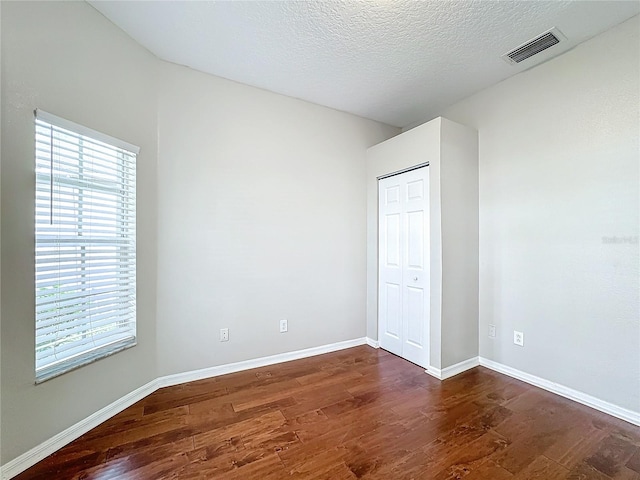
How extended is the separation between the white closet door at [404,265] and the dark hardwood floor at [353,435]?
513mm

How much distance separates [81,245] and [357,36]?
2499 millimetres

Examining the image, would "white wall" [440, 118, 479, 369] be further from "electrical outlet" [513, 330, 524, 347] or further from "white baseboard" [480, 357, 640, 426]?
"electrical outlet" [513, 330, 524, 347]

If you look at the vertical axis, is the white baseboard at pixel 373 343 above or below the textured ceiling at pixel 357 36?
below

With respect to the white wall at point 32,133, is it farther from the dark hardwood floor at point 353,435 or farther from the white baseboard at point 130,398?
the dark hardwood floor at point 353,435

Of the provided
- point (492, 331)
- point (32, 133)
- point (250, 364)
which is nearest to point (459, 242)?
point (492, 331)

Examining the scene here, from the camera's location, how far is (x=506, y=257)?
2.70 meters

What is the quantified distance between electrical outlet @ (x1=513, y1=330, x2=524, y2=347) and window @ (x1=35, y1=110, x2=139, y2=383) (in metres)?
3.38

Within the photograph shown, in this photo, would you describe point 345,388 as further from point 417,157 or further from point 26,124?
point 26,124

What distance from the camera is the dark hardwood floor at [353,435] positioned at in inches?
59.7

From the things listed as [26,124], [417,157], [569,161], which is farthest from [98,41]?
[569,161]

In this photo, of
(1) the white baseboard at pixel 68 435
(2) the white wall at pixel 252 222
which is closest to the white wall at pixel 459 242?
(2) the white wall at pixel 252 222

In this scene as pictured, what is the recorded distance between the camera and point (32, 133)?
1568mm

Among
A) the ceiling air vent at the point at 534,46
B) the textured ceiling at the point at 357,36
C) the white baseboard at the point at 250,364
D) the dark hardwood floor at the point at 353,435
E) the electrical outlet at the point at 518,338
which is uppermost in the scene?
the textured ceiling at the point at 357,36

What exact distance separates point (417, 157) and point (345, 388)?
2.34 metres
